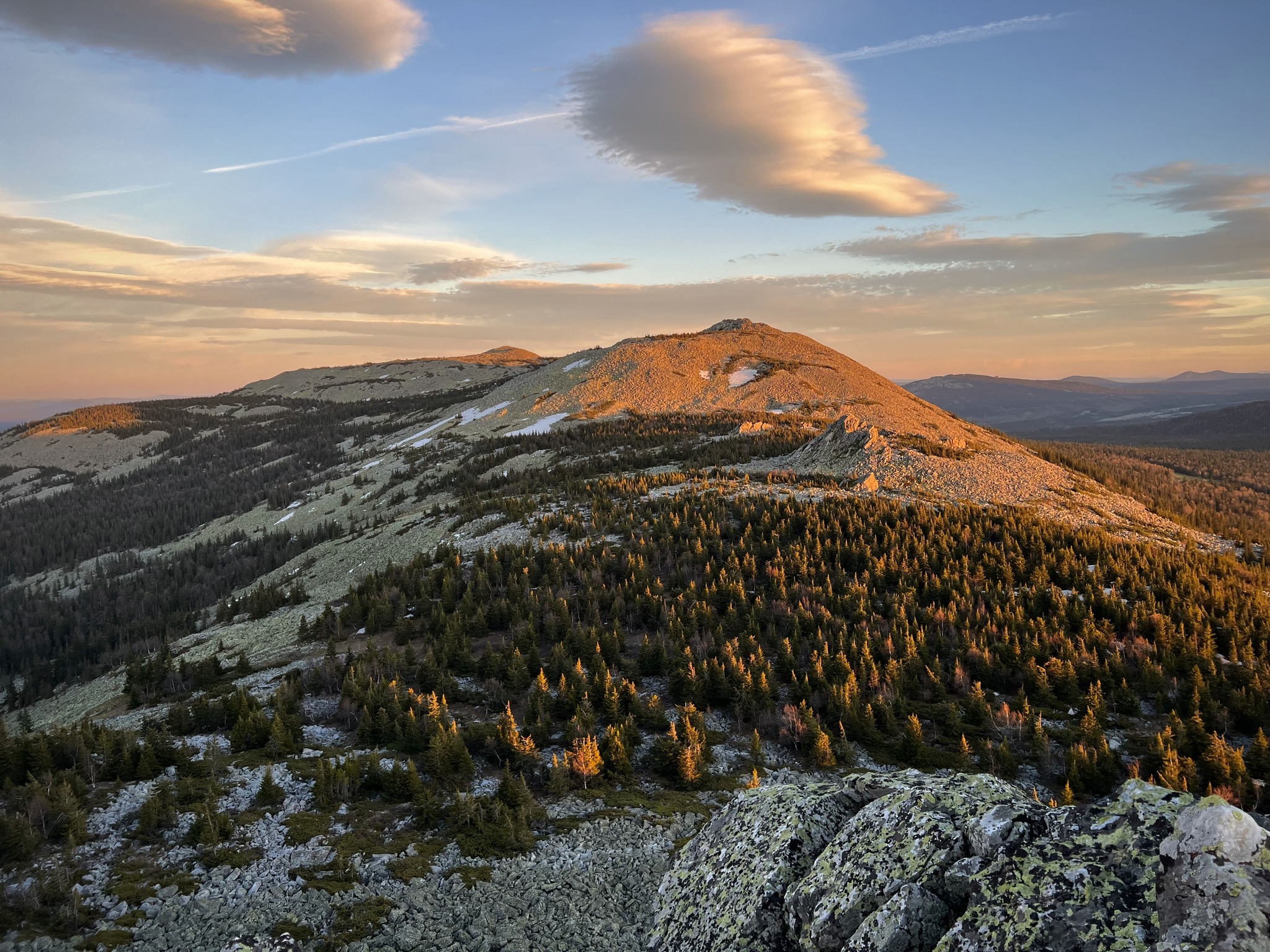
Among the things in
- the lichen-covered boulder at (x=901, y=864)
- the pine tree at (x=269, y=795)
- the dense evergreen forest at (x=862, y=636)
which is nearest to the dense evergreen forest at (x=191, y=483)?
the dense evergreen forest at (x=862, y=636)

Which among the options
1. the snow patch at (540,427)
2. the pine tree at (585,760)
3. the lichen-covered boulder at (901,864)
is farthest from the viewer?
the snow patch at (540,427)

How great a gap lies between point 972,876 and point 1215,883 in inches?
68.1

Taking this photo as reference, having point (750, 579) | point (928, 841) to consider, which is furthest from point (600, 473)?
point (928, 841)

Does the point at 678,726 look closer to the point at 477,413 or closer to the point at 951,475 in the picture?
the point at 951,475

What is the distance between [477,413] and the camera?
80.3m

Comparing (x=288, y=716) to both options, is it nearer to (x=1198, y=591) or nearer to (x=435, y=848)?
(x=435, y=848)

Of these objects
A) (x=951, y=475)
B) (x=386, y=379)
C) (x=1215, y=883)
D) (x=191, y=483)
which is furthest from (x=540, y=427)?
(x=386, y=379)

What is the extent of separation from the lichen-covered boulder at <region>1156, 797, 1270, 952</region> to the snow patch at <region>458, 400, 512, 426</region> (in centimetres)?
7544

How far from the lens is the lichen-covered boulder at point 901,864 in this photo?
17.3 feet

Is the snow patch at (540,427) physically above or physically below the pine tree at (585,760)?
above

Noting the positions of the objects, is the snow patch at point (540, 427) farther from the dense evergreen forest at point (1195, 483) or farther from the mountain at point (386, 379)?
the mountain at point (386, 379)

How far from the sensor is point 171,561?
2261 inches

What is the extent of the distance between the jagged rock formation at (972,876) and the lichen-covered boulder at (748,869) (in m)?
0.02

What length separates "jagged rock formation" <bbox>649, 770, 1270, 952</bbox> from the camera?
162 inches
